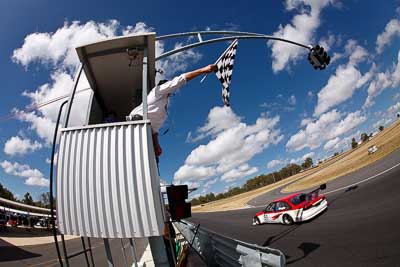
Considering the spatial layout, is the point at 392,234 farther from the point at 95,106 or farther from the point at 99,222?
the point at 95,106

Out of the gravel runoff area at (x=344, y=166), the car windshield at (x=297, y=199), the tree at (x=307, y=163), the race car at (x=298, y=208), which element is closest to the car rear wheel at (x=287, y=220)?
the race car at (x=298, y=208)

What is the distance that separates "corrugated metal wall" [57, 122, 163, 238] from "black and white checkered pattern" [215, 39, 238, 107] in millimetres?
2712

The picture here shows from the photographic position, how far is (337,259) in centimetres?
604

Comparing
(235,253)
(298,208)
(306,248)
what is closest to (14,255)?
(298,208)

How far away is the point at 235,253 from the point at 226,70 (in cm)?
360

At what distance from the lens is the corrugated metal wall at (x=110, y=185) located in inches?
109

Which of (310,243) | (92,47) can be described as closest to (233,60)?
(92,47)

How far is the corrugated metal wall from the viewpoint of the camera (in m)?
2.77

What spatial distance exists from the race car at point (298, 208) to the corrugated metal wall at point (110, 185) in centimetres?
1176

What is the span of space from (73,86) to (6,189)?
12043 centimetres

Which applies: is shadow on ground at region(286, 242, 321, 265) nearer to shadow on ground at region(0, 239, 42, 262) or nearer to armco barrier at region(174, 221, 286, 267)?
armco barrier at region(174, 221, 286, 267)

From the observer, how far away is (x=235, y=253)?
509cm

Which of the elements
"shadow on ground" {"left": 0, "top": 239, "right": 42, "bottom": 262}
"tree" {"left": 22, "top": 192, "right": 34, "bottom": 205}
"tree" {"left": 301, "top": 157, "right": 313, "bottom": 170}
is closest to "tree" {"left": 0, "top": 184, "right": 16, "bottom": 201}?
"tree" {"left": 22, "top": 192, "right": 34, "bottom": 205}

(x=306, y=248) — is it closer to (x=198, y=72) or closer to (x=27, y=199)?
(x=198, y=72)
